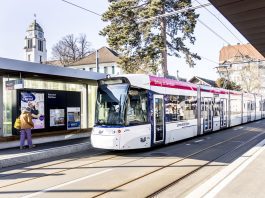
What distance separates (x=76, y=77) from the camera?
667 inches

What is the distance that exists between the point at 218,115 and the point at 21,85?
14115 millimetres

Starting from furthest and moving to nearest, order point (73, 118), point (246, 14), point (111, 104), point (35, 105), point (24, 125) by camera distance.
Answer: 1. point (73, 118)
2. point (35, 105)
3. point (24, 125)
4. point (111, 104)
5. point (246, 14)

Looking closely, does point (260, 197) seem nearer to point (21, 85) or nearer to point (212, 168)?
point (212, 168)

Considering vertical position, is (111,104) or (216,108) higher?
(111,104)

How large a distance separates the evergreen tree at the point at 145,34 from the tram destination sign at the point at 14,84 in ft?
52.2

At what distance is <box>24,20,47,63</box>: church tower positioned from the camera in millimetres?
96394

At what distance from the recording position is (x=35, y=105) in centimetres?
1655

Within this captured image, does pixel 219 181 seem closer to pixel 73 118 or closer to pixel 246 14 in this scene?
pixel 246 14

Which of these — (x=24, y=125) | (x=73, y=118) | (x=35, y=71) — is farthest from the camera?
(x=73, y=118)

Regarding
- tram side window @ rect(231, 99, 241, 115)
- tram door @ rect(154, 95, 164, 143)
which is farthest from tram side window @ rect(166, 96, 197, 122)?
tram side window @ rect(231, 99, 241, 115)

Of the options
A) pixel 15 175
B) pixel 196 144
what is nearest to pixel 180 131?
pixel 196 144

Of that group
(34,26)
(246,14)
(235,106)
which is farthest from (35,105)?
(34,26)

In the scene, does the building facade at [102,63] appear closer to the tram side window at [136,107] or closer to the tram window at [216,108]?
the tram window at [216,108]

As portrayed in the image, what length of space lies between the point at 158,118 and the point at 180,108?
2.89m
